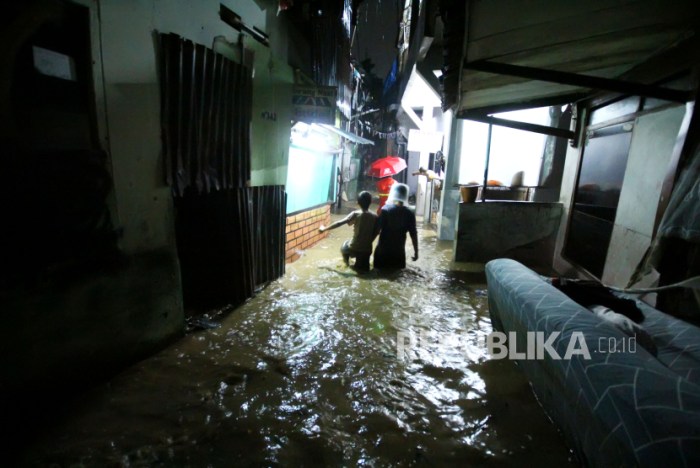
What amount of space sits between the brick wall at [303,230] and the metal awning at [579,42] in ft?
14.3

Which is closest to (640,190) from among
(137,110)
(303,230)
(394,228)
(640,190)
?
(640,190)

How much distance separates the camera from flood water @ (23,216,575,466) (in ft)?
7.97

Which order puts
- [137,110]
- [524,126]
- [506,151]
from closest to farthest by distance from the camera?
[137,110] → [524,126] → [506,151]

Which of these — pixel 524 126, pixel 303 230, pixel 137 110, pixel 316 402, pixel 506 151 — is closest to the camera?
pixel 316 402

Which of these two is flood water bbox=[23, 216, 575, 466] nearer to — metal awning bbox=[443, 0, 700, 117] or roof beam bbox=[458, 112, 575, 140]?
metal awning bbox=[443, 0, 700, 117]

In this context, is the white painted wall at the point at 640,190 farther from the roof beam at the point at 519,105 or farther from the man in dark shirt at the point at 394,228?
the man in dark shirt at the point at 394,228

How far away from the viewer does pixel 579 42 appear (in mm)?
3883

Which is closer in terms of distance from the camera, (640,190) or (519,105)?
(640,190)

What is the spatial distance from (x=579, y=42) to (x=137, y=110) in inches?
192

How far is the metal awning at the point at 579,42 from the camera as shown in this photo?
322 centimetres

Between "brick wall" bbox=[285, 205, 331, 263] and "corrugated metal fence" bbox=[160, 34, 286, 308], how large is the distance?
179 cm

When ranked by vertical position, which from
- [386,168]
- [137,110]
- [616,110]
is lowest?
[386,168]

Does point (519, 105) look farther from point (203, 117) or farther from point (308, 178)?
point (203, 117)

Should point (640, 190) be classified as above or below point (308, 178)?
above
